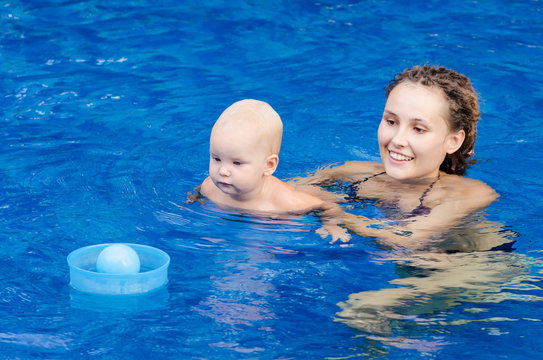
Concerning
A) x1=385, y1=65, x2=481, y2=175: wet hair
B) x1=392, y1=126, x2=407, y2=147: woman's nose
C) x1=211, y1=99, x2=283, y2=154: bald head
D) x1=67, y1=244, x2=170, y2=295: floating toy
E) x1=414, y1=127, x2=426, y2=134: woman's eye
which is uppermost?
A: x1=385, y1=65, x2=481, y2=175: wet hair

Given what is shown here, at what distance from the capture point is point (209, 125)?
21.5 ft

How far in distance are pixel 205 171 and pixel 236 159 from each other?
1164mm

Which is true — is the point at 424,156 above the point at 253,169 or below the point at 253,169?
above

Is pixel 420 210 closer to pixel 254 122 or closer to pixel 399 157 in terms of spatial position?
pixel 399 157

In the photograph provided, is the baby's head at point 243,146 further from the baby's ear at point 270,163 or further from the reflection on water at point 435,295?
the reflection on water at point 435,295

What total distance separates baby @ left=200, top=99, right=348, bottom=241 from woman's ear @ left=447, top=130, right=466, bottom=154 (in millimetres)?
757

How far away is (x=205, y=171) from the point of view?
5633 millimetres

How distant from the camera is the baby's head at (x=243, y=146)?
4438mm

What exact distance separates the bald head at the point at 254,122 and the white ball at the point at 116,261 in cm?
94

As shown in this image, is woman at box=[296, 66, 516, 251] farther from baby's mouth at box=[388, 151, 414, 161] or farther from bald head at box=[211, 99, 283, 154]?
bald head at box=[211, 99, 283, 154]

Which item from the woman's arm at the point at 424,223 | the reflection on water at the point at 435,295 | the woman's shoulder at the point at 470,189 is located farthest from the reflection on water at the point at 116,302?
the woman's shoulder at the point at 470,189

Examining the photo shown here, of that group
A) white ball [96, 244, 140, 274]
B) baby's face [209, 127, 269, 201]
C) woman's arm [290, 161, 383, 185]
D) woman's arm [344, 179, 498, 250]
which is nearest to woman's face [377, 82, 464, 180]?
woman's arm [344, 179, 498, 250]

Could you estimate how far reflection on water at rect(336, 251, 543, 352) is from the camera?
376 centimetres

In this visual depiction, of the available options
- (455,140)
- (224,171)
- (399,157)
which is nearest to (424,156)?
(399,157)
